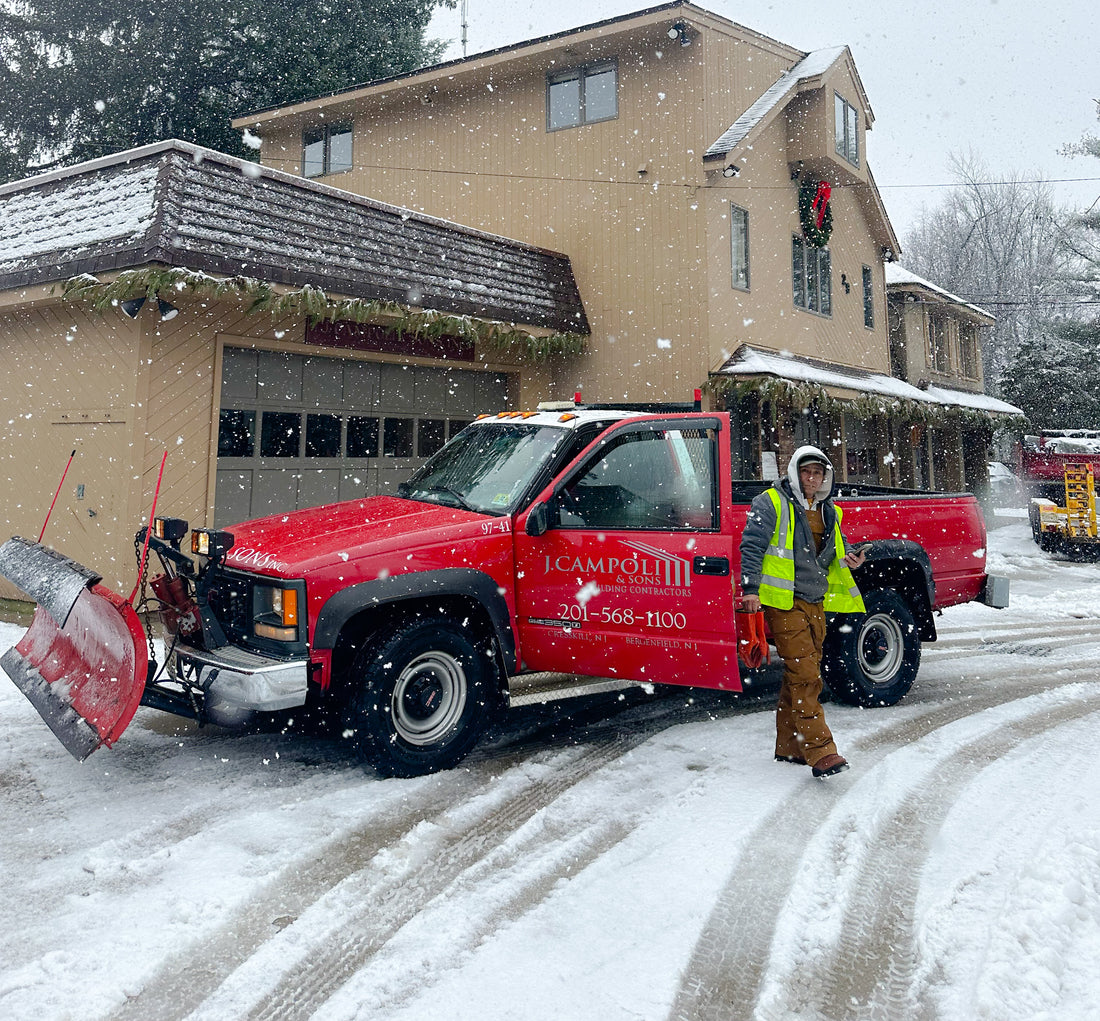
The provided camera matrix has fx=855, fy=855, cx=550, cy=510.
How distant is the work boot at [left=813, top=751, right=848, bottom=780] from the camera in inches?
188

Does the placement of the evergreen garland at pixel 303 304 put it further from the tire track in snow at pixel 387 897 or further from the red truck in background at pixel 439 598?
the tire track in snow at pixel 387 897

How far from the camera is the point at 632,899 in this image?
3504mm

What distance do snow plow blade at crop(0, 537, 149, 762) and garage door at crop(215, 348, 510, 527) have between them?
5.06 metres

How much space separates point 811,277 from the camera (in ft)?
59.2

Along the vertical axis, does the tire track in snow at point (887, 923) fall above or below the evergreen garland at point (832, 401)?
below

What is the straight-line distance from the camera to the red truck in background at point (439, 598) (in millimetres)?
4523

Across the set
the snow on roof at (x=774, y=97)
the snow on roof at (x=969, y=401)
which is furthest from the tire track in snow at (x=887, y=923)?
the snow on roof at (x=969, y=401)

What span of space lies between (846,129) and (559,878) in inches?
702

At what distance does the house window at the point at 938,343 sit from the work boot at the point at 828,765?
23.7 meters

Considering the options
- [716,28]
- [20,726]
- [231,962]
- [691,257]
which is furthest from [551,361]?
[231,962]

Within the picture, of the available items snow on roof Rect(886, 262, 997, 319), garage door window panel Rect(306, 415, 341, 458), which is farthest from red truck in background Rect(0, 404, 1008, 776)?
snow on roof Rect(886, 262, 997, 319)

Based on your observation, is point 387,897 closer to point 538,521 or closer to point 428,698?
point 428,698

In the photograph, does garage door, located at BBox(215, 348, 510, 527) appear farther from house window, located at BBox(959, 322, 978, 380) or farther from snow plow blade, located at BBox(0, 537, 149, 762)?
house window, located at BBox(959, 322, 978, 380)

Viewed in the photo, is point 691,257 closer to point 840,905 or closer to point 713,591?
point 713,591
